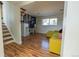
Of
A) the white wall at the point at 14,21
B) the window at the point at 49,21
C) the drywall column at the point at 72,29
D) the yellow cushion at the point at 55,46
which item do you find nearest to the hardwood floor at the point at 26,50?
the yellow cushion at the point at 55,46

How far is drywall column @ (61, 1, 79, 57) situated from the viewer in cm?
81

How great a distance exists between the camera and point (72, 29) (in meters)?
0.83

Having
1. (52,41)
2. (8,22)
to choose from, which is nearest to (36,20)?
(8,22)

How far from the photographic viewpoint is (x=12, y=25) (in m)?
4.91

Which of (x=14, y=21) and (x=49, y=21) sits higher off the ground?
(x=49, y=21)

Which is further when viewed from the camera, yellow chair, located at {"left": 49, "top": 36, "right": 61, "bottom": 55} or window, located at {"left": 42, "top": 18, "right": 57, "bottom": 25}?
window, located at {"left": 42, "top": 18, "right": 57, "bottom": 25}

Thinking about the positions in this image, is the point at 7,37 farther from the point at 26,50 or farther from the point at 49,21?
Result: the point at 49,21

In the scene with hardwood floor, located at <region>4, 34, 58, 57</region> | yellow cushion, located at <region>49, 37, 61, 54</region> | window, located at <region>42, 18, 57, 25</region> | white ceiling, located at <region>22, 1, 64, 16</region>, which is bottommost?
hardwood floor, located at <region>4, 34, 58, 57</region>

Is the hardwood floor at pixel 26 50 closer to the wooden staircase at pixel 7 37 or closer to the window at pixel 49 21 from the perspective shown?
the wooden staircase at pixel 7 37

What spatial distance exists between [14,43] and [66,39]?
4.24 metres

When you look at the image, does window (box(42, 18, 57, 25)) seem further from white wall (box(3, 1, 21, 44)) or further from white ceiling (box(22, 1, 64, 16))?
white wall (box(3, 1, 21, 44))

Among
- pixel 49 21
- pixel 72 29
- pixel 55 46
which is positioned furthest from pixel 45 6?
pixel 49 21

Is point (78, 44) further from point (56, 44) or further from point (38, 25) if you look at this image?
point (38, 25)

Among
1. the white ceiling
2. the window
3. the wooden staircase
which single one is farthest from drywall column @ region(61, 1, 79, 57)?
the window
